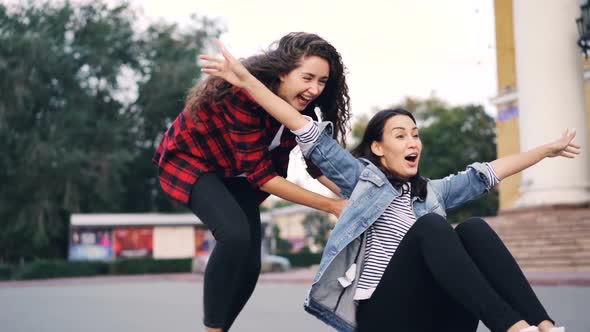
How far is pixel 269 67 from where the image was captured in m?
3.32

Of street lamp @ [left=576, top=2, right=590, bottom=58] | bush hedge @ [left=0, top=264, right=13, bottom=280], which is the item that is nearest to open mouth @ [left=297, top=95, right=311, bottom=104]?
street lamp @ [left=576, top=2, right=590, bottom=58]

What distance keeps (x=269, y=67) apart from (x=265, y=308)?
526cm

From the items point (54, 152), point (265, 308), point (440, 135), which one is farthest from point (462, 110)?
point (265, 308)

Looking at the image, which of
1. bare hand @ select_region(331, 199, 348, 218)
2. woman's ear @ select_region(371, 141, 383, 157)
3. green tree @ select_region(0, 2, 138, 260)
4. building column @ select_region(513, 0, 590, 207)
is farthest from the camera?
green tree @ select_region(0, 2, 138, 260)

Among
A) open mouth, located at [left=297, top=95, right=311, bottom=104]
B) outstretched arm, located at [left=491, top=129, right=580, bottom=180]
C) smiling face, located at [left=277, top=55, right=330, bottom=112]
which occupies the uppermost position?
smiling face, located at [left=277, top=55, right=330, bottom=112]

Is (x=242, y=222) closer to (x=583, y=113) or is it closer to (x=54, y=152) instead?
(x=583, y=113)

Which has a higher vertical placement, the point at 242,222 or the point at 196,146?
the point at 196,146

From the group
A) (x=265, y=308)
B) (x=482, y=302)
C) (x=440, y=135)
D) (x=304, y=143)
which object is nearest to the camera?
(x=482, y=302)

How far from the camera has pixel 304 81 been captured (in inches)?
129

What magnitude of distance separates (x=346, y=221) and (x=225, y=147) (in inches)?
37.3

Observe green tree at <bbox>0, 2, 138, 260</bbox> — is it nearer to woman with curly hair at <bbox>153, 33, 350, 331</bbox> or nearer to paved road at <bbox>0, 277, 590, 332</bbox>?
paved road at <bbox>0, 277, 590, 332</bbox>

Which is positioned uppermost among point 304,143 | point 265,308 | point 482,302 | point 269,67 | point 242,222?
point 269,67

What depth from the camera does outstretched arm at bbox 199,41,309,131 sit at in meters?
3.02

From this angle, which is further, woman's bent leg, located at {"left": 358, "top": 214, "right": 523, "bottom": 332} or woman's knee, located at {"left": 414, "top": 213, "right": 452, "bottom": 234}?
woman's knee, located at {"left": 414, "top": 213, "right": 452, "bottom": 234}
